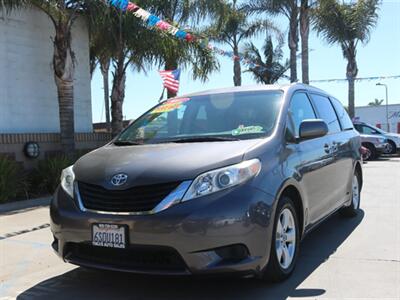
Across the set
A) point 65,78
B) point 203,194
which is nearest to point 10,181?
point 65,78

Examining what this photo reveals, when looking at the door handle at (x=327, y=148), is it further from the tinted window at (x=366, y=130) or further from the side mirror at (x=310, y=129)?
the tinted window at (x=366, y=130)

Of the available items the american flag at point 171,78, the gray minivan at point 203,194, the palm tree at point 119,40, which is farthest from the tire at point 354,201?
the american flag at point 171,78

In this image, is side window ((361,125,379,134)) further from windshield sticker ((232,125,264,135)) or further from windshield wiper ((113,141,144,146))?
windshield wiper ((113,141,144,146))

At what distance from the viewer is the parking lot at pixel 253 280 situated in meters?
4.15

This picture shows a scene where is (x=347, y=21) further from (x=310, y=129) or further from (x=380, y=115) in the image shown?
(x=310, y=129)

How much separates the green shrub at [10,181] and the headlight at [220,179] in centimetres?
635

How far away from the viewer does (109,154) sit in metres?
4.54

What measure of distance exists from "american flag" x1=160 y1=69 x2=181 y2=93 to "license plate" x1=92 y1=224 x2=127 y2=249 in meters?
11.2

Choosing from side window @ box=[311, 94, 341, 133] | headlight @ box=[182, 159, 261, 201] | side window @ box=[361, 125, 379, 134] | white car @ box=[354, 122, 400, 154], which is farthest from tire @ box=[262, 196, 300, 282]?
side window @ box=[361, 125, 379, 134]

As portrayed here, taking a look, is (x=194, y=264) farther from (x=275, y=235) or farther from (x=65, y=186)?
(x=65, y=186)

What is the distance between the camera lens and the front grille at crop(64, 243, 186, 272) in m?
3.74

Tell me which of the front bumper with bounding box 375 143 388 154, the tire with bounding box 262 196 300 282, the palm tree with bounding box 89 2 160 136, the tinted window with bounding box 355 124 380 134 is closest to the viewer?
the tire with bounding box 262 196 300 282

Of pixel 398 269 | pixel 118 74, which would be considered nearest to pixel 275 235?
pixel 398 269

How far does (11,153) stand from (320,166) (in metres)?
7.13
